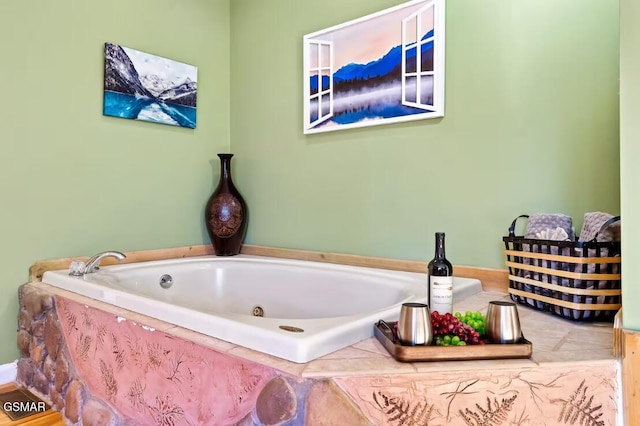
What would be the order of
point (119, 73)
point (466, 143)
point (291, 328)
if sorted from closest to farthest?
point (291, 328) → point (466, 143) → point (119, 73)

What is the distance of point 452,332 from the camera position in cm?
103

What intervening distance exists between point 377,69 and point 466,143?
62cm

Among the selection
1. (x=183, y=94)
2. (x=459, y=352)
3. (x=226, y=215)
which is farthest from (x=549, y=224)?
(x=183, y=94)

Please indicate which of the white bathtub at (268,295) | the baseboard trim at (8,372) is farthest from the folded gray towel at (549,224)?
the baseboard trim at (8,372)

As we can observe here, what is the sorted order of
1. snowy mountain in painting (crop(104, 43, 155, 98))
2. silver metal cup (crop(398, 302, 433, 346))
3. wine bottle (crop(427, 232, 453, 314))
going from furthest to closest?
snowy mountain in painting (crop(104, 43, 155, 98)) < wine bottle (crop(427, 232, 453, 314)) < silver metal cup (crop(398, 302, 433, 346))

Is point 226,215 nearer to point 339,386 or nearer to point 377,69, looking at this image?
point 377,69

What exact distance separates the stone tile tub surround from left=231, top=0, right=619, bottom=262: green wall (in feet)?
2.11

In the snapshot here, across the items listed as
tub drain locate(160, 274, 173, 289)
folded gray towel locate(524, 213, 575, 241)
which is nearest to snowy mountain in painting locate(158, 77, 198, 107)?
tub drain locate(160, 274, 173, 289)

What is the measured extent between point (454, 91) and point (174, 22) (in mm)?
1789

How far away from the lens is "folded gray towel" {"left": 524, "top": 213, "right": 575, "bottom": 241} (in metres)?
A: 1.59

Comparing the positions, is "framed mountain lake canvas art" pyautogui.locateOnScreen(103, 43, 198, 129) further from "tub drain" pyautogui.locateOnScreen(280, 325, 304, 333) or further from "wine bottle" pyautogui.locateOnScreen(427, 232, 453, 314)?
"wine bottle" pyautogui.locateOnScreen(427, 232, 453, 314)

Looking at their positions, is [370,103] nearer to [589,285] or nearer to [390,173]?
[390,173]

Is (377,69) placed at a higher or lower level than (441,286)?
higher

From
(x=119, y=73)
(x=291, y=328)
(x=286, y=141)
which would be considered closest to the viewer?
(x=291, y=328)
